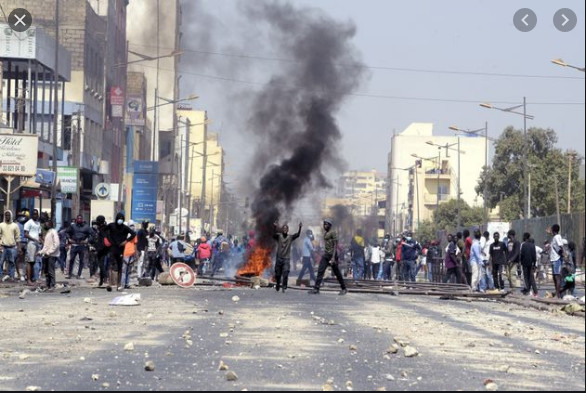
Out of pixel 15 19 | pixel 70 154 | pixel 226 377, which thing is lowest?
pixel 226 377

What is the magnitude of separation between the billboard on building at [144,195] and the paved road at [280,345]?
49.0 metres

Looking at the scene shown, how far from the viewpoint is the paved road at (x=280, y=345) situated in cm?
1116

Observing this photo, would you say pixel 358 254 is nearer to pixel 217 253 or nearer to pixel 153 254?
pixel 217 253

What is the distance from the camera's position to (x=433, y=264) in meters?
45.3

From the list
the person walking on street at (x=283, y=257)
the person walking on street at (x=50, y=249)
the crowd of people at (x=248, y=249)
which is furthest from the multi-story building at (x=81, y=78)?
the person walking on street at (x=50, y=249)

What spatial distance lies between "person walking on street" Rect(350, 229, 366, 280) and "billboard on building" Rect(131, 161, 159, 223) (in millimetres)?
27658

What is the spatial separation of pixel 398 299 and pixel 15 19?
41.6m

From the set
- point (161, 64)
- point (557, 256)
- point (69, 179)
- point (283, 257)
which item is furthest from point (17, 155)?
point (161, 64)

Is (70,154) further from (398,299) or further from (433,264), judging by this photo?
(398,299)

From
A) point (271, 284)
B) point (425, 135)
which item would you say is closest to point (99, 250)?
point (271, 284)

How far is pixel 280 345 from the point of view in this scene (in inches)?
575

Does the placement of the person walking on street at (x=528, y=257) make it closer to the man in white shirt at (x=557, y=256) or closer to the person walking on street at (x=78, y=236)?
the man in white shirt at (x=557, y=256)

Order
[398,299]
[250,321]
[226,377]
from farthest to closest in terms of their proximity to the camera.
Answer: [398,299] < [250,321] < [226,377]

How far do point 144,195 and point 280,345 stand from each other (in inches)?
2399
